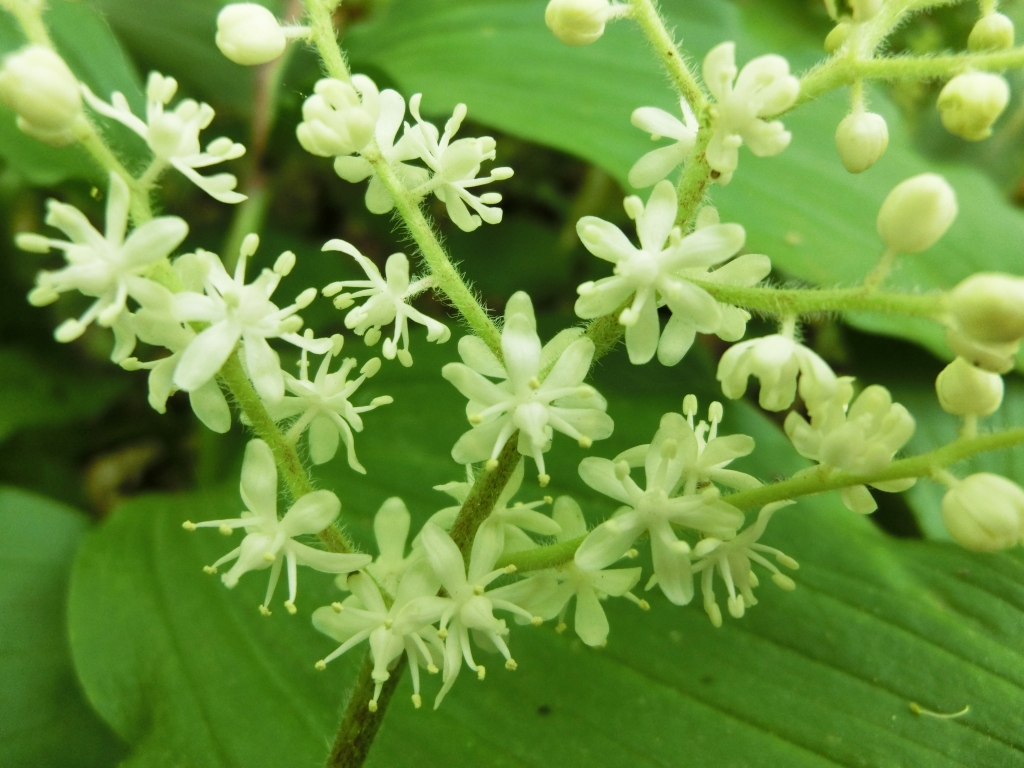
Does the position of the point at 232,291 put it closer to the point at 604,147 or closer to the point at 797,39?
the point at 604,147

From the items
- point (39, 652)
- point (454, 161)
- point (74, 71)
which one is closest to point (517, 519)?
point (454, 161)

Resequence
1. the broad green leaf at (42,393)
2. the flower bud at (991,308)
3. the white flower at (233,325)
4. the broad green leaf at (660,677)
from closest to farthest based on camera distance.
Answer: the flower bud at (991,308)
the white flower at (233,325)
the broad green leaf at (660,677)
the broad green leaf at (42,393)

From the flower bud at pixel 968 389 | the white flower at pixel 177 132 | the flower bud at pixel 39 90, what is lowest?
the flower bud at pixel 968 389

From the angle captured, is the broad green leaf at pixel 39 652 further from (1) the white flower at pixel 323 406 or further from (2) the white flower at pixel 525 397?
(2) the white flower at pixel 525 397

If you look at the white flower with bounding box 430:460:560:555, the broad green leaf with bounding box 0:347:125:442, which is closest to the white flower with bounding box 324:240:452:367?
the white flower with bounding box 430:460:560:555

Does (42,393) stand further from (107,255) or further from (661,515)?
(661,515)

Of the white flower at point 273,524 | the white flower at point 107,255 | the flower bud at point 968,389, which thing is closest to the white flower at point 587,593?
the white flower at point 273,524

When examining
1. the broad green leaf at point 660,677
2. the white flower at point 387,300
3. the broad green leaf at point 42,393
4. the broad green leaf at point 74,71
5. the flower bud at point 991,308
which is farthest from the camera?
the broad green leaf at point 42,393
